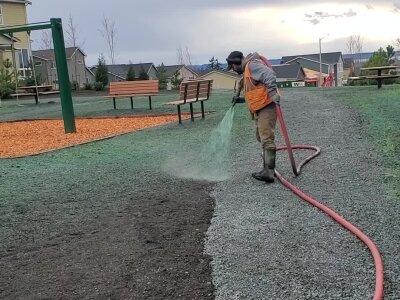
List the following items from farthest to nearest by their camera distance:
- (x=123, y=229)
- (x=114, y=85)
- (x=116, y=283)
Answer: (x=114, y=85), (x=123, y=229), (x=116, y=283)

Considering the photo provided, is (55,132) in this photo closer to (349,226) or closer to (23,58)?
(349,226)

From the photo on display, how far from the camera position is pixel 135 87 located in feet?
53.9

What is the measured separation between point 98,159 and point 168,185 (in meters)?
2.45

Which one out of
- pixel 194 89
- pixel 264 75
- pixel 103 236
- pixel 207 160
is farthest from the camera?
pixel 194 89

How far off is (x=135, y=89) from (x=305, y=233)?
42.3 feet

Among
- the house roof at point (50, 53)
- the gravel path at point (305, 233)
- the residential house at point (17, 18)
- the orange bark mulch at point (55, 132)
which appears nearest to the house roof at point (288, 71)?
the house roof at point (50, 53)

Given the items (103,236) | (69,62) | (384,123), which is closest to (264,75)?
(103,236)

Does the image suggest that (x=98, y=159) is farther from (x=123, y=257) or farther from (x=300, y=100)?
(x=300, y=100)

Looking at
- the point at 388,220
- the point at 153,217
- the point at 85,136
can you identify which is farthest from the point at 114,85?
the point at 388,220

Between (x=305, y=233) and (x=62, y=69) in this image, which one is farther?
(x=62, y=69)

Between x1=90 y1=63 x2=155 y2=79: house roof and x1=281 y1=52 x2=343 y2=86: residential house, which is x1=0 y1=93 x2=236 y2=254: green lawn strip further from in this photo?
x1=281 y1=52 x2=343 y2=86: residential house

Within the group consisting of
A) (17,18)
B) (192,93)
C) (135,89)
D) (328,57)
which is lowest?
(192,93)

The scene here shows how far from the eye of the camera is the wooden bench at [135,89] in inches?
637

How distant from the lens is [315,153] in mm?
7164
